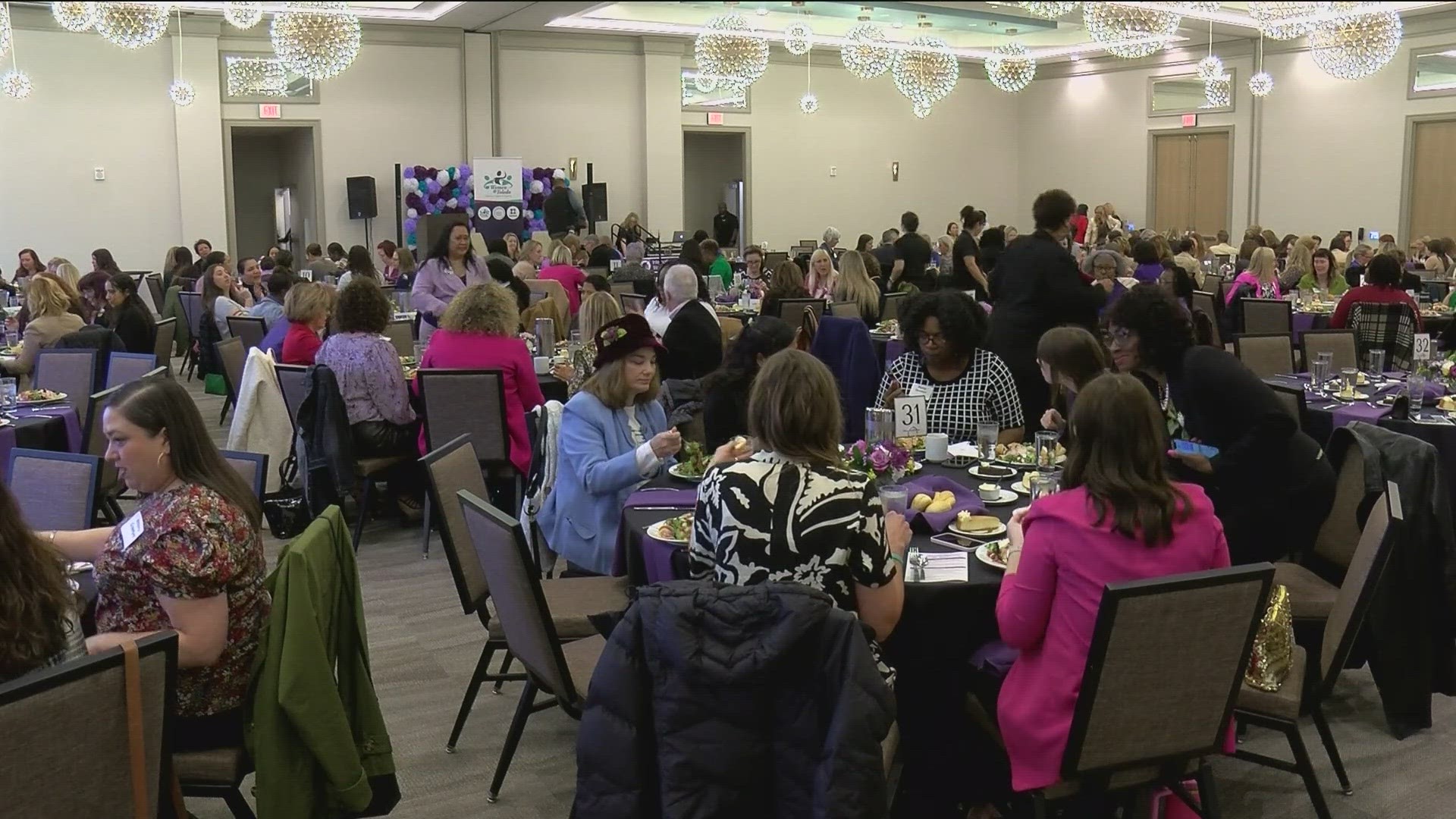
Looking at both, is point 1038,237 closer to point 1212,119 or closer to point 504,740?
point 504,740

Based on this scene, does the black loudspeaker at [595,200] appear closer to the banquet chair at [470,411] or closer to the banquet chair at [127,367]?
the banquet chair at [127,367]

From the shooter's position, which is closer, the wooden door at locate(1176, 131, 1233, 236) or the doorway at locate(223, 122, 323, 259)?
the doorway at locate(223, 122, 323, 259)

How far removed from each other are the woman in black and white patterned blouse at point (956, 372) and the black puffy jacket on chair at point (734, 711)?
2.68 metres

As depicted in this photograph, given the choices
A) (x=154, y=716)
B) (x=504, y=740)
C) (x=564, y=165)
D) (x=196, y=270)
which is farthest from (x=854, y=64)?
(x=154, y=716)

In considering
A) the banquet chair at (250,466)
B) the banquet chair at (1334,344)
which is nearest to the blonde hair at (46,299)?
the banquet chair at (250,466)

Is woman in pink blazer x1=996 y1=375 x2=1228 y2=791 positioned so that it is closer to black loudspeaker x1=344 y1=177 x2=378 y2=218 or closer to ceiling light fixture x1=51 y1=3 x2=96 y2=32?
ceiling light fixture x1=51 y1=3 x2=96 y2=32

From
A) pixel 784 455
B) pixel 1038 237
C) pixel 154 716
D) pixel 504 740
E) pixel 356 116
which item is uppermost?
pixel 356 116

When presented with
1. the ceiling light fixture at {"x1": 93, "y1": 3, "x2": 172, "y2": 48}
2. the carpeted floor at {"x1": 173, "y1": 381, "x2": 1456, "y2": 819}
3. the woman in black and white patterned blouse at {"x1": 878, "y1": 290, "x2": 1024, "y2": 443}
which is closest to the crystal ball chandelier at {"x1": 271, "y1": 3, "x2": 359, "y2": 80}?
the ceiling light fixture at {"x1": 93, "y1": 3, "x2": 172, "y2": 48}

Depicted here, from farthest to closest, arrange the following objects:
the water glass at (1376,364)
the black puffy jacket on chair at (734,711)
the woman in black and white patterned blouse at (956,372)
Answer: the water glass at (1376,364) < the woman in black and white patterned blouse at (956,372) < the black puffy jacket on chair at (734,711)

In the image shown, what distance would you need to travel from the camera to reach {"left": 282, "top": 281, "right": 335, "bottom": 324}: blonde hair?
6844 mm

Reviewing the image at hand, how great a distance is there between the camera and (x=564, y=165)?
17.9 metres

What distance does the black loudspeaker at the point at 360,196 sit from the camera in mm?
16484

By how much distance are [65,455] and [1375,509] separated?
3618mm

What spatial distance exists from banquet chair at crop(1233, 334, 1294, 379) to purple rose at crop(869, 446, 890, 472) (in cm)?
364
